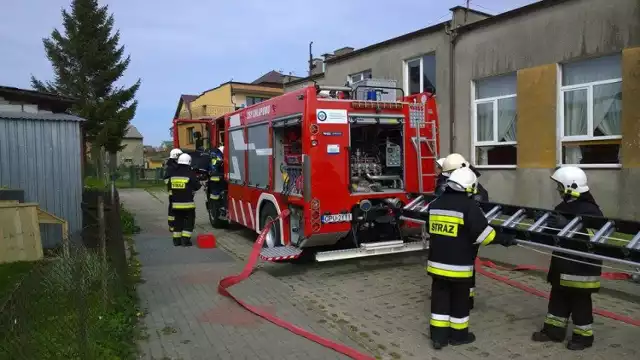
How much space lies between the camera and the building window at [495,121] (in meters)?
11.8

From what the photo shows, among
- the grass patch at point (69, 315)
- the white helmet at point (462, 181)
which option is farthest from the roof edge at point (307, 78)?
the white helmet at point (462, 181)

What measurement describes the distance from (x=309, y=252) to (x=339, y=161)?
1.82m

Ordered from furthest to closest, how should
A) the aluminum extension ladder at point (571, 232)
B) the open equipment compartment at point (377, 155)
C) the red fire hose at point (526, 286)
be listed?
1. the open equipment compartment at point (377, 155)
2. the red fire hose at point (526, 286)
3. the aluminum extension ladder at point (571, 232)

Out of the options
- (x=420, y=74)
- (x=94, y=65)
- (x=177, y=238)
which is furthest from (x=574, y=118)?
(x=94, y=65)

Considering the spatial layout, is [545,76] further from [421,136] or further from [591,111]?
[421,136]

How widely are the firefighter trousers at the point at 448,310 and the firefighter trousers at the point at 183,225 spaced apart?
6.15m

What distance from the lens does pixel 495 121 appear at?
39.9 feet

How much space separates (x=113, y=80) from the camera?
37.0 meters

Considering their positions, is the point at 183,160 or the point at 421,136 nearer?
the point at 421,136

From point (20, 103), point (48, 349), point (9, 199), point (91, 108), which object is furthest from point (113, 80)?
point (48, 349)

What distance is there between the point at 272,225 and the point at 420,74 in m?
8.41

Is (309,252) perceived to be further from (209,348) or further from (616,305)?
(616,305)

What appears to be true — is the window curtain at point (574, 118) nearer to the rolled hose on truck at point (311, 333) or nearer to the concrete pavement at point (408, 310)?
the concrete pavement at point (408, 310)

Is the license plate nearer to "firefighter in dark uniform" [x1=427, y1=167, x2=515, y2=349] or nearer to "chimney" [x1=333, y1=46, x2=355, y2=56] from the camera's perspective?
"firefighter in dark uniform" [x1=427, y1=167, x2=515, y2=349]
